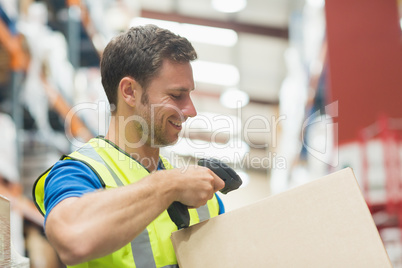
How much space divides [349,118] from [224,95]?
7910mm

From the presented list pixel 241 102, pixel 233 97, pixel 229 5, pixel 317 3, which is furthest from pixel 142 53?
pixel 233 97

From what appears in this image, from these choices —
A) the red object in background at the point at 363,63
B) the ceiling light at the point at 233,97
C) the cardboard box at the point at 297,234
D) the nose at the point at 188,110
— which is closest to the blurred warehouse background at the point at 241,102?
the red object in background at the point at 363,63

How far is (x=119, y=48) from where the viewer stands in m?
1.65

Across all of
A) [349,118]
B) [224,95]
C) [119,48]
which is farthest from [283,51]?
[119,48]

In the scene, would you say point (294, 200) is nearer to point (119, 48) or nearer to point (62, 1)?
point (119, 48)

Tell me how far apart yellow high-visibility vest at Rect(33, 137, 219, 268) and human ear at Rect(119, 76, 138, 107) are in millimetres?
152

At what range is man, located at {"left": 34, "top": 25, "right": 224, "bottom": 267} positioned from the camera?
1176mm

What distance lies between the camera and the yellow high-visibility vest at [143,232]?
1346mm

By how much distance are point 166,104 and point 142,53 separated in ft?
0.60

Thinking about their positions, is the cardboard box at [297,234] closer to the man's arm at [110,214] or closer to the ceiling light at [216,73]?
the man's arm at [110,214]

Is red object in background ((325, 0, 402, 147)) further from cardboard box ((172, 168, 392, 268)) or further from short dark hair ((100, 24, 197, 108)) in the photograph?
cardboard box ((172, 168, 392, 268))

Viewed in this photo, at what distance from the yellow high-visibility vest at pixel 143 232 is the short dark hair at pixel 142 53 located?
0.24 meters

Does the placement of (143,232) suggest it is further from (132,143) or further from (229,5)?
(229,5)

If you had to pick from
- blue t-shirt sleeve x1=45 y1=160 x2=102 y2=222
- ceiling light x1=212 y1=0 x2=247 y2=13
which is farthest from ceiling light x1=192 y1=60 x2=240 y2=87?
blue t-shirt sleeve x1=45 y1=160 x2=102 y2=222
